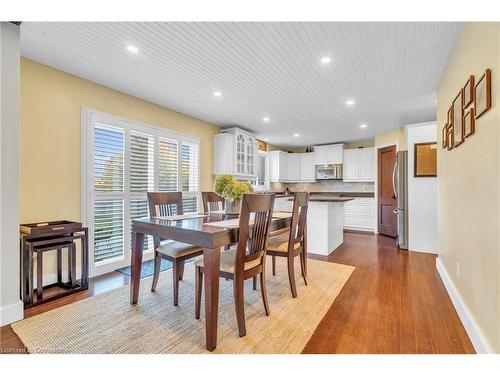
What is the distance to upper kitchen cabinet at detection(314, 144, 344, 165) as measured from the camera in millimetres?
6634

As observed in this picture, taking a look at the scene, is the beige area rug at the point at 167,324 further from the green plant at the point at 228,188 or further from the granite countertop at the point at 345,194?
the granite countertop at the point at 345,194

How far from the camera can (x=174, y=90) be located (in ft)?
10.6

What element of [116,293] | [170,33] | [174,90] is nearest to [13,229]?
[116,293]

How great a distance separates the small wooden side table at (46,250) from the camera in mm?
2221

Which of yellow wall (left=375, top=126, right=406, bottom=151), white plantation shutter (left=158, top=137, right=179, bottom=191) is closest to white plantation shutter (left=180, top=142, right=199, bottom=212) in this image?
white plantation shutter (left=158, top=137, right=179, bottom=191)

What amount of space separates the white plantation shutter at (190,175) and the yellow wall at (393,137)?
13.8 ft

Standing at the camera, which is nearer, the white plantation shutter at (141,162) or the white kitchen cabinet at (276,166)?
the white plantation shutter at (141,162)

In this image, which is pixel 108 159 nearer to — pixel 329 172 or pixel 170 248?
pixel 170 248

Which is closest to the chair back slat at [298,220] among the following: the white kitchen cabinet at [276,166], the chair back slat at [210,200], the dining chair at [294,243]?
the dining chair at [294,243]

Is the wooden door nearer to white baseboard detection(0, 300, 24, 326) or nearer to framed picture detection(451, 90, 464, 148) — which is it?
framed picture detection(451, 90, 464, 148)
